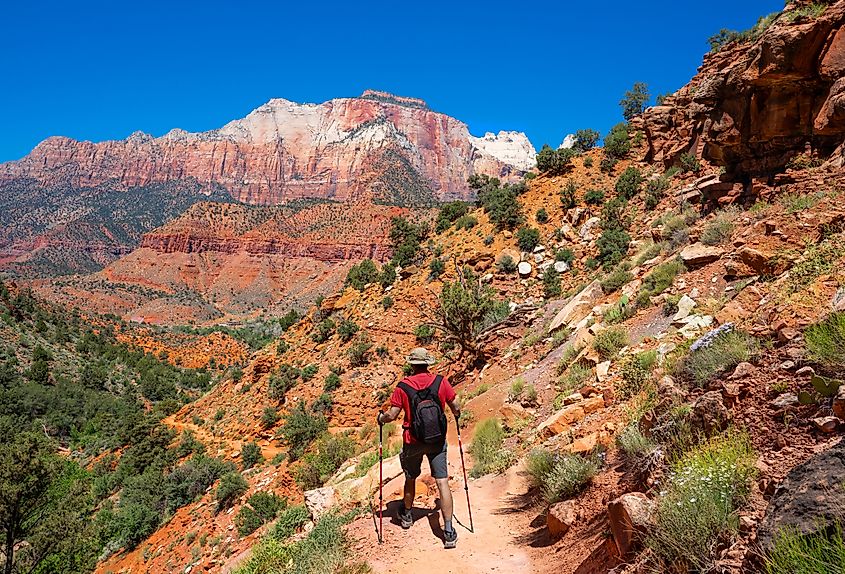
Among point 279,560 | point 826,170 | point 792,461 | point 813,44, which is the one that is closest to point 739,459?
point 792,461

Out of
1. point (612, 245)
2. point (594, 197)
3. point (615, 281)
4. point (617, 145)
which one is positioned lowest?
point (615, 281)

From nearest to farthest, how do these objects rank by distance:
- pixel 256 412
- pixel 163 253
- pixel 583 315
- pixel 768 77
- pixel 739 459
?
pixel 739 459 → pixel 768 77 → pixel 583 315 → pixel 256 412 → pixel 163 253

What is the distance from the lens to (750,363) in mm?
3732

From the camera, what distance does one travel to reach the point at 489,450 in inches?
324

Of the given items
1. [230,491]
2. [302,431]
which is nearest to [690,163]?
[302,431]

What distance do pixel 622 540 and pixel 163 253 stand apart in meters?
112

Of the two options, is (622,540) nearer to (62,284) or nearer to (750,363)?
(750,363)

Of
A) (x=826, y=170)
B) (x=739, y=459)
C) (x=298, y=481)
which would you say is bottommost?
(x=298, y=481)

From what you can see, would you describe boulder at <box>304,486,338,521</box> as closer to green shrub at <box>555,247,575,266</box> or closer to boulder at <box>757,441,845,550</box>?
boulder at <box>757,441,845,550</box>

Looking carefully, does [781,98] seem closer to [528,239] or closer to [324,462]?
[528,239]

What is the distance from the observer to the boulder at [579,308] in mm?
12969

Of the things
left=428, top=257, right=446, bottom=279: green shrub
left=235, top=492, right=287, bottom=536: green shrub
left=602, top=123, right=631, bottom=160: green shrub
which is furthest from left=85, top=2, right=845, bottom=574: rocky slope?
left=602, top=123, right=631, bottom=160: green shrub

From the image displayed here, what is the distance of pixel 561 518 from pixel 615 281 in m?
9.09

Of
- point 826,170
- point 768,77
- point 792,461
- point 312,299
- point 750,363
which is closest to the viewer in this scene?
point 792,461
